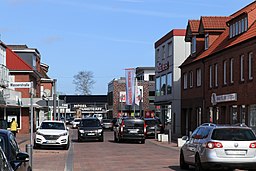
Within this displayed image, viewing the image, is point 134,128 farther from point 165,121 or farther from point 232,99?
point 165,121

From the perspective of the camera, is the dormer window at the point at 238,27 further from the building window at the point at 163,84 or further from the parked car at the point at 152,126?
the building window at the point at 163,84

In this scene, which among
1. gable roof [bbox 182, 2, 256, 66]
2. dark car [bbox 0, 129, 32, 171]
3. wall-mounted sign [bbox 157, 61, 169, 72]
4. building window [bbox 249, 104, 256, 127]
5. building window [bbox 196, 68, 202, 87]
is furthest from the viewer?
wall-mounted sign [bbox 157, 61, 169, 72]

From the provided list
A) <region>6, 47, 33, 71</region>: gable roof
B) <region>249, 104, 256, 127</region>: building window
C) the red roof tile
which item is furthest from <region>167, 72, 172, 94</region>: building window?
<region>249, 104, 256, 127</region>: building window

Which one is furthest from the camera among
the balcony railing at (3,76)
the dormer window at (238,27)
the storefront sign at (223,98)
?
the balcony railing at (3,76)

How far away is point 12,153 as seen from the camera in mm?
10859

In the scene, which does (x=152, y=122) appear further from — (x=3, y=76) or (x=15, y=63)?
(x=15, y=63)

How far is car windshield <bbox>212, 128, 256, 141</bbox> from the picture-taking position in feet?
59.2

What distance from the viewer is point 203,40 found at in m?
48.8

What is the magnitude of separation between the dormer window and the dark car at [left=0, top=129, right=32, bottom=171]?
28.7 m

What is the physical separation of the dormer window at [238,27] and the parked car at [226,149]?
2071 centimetres

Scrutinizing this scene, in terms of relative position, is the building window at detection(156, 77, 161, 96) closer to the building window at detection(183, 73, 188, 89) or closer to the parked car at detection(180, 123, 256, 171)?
the building window at detection(183, 73, 188, 89)

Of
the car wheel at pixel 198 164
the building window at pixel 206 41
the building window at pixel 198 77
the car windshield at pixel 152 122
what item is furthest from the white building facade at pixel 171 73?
the car wheel at pixel 198 164

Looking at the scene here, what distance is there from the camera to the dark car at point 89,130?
41.2 m

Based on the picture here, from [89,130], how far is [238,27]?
1196 cm
